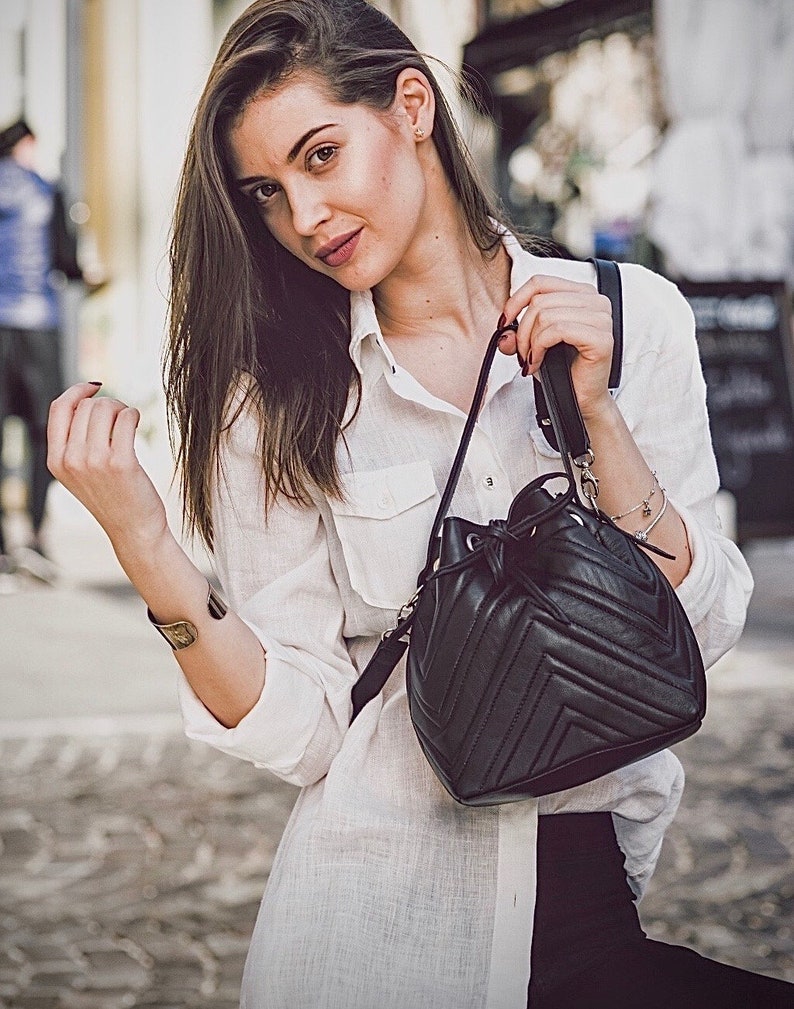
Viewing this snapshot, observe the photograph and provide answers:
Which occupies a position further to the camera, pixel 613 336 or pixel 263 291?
pixel 263 291

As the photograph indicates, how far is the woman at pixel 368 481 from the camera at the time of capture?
1707mm

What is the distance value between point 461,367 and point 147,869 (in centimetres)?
245

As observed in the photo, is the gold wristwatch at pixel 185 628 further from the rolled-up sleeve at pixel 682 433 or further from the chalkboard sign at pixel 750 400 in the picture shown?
the chalkboard sign at pixel 750 400

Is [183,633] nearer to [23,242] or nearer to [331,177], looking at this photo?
[331,177]

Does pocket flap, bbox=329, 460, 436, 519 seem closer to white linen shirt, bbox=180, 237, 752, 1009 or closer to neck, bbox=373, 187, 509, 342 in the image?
white linen shirt, bbox=180, 237, 752, 1009

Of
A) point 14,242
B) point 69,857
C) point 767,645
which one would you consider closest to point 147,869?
point 69,857

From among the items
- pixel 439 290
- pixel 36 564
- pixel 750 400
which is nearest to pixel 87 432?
pixel 439 290

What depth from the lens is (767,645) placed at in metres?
6.38

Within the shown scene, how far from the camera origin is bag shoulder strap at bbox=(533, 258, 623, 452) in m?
1.80

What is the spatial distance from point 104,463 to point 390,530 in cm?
40

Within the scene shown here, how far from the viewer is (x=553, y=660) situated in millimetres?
1550

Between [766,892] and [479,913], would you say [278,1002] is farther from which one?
[766,892]

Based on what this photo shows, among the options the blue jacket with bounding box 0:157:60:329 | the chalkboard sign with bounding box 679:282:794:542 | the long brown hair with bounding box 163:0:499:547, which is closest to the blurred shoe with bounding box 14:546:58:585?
the blue jacket with bounding box 0:157:60:329

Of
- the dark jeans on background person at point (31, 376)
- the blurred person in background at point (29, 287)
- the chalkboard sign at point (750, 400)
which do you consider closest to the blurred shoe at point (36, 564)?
the blurred person in background at point (29, 287)
